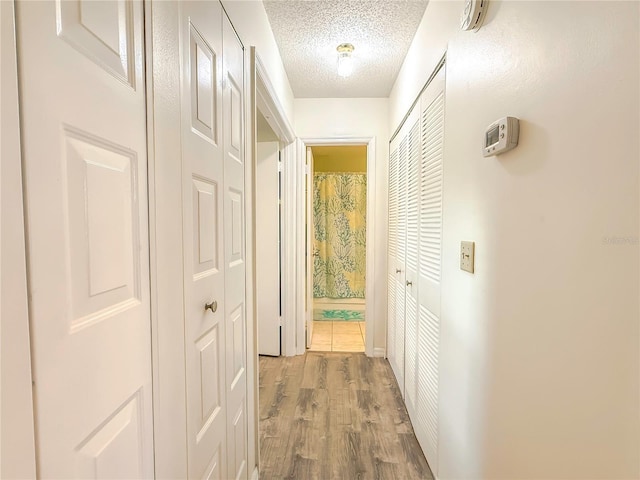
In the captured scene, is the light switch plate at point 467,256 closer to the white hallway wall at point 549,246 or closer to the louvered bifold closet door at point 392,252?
the white hallway wall at point 549,246

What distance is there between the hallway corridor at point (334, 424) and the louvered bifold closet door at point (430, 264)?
0.17 meters

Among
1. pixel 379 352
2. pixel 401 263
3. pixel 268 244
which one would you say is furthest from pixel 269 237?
pixel 379 352

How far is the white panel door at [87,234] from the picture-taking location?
1.37 ft

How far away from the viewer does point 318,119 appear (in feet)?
9.14

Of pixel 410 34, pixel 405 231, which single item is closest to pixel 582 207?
pixel 405 231

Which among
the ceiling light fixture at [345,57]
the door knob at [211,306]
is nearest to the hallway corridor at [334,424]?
the door knob at [211,306]

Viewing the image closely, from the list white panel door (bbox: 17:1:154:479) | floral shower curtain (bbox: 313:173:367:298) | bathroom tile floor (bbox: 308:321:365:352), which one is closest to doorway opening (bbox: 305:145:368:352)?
floral shower curtain (bbox: 313:173:367:298)

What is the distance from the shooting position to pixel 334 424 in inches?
74.1

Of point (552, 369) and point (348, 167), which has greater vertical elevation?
point (348, 167)

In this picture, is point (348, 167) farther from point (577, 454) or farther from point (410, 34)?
point (577, 454)

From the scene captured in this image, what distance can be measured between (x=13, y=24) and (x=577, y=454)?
1.16 m

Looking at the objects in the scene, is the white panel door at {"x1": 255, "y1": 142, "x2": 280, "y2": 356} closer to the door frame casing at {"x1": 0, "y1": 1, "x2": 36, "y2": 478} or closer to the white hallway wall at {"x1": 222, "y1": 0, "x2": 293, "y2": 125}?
the white hallway wall at {"x1": 222, "y1": 0, "x2": 293, "y2": 125}

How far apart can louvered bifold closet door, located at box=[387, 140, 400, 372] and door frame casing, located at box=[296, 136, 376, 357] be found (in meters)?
0.16

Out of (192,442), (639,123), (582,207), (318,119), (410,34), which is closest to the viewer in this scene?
(639,123)
